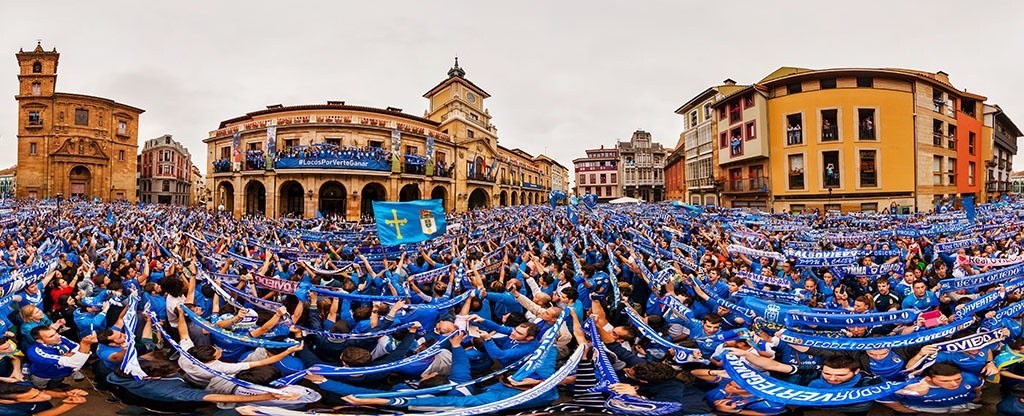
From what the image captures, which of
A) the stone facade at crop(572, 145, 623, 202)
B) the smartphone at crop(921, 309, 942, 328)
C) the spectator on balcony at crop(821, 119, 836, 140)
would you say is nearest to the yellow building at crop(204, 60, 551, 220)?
the spectator on balcony at crop(821, 119, 836, 140)

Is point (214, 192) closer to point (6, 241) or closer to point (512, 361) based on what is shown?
point (6, 241)

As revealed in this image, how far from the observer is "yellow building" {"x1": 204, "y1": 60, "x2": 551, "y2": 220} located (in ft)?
119

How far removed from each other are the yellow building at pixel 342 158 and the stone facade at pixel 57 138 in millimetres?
27015

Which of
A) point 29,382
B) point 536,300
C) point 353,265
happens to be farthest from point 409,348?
→ point 353,265

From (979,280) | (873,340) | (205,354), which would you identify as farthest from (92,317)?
(979,280)

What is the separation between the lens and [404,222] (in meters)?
12.9

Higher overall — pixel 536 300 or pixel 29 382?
pixel 536 300

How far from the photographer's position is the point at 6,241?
12.8 metres

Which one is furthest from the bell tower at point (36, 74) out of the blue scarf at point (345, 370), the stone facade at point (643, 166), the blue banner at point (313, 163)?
the stone facade at point (643, 166)

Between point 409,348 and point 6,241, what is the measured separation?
15403 mm

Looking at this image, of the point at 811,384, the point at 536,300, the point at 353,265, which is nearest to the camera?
the point at 811,384

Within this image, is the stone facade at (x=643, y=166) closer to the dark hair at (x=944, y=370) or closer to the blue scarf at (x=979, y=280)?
the blue scarf at (x=979, y=280)

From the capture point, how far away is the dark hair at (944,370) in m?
4.06

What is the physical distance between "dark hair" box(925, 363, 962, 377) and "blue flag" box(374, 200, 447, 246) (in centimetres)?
1080
